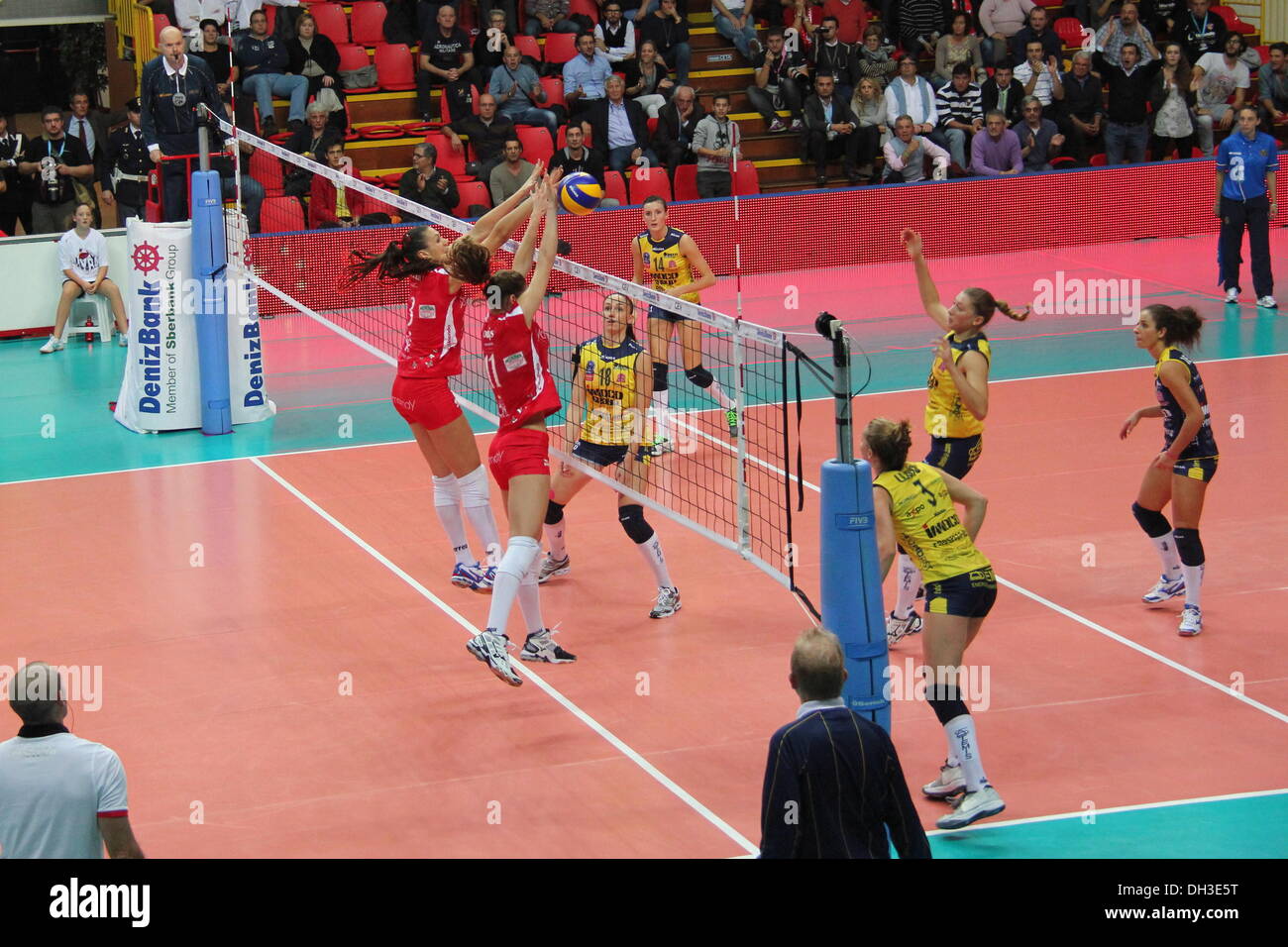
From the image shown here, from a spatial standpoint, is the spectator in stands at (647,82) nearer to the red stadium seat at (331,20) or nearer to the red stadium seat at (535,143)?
the red stadium seat at (535,143)

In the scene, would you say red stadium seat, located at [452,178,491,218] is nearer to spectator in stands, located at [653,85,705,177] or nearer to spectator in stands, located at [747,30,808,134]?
spectator in stands, located at [653,85,705,177]

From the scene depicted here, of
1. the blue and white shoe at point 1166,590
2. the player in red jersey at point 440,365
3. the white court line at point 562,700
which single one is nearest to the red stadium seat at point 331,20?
the white court line at point 562,700

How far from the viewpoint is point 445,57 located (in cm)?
2331

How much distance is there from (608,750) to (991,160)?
17.2 meters

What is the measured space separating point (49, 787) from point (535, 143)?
18362 mm

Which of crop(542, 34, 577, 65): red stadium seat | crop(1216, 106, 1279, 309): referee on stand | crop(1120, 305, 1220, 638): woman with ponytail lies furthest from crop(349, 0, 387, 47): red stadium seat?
crop(1120, 305, 1220, 638): woman with ponytail

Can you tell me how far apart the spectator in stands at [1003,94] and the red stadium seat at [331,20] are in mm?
9590

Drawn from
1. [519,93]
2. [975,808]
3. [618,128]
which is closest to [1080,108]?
[618,128]

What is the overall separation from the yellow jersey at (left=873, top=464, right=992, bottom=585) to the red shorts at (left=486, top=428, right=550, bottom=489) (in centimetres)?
214

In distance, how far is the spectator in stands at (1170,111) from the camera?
24781mm

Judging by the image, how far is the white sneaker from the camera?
7695 mm

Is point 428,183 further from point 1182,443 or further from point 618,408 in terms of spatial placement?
point 1182,443

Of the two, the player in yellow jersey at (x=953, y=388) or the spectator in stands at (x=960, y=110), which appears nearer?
the player in yellow jersey at (x=953, y=388)

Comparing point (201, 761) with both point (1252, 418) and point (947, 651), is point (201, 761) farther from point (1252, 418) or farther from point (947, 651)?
point (1252, 418)
